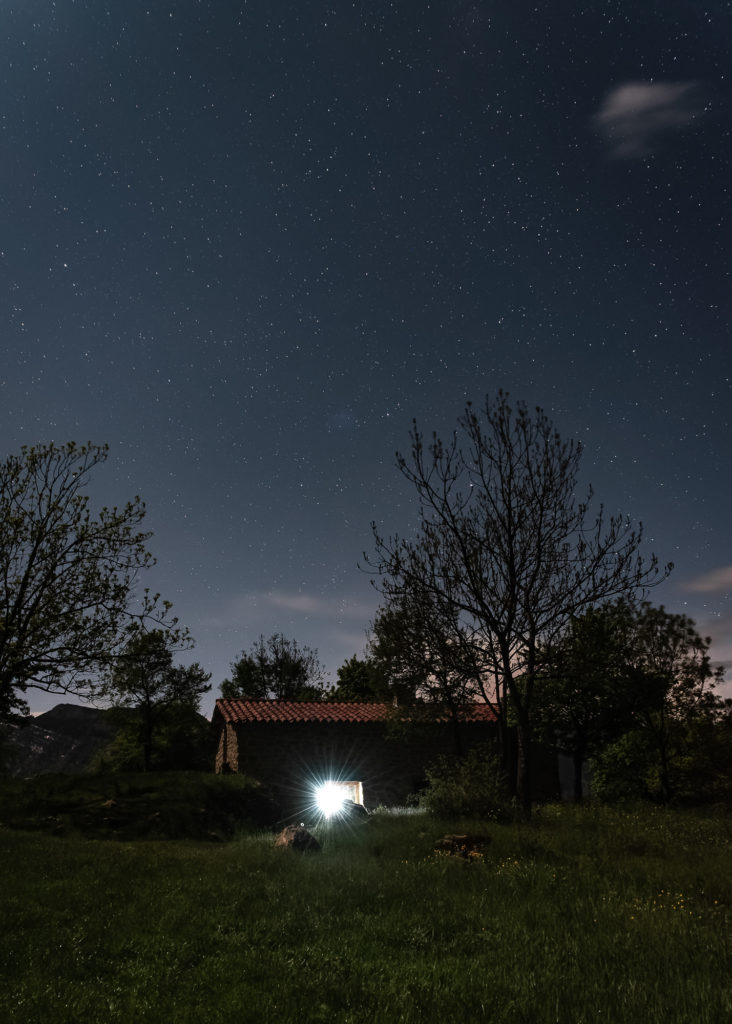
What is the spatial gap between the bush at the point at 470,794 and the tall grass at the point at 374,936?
411cm

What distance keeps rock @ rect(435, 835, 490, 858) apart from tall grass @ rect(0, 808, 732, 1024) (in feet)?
1.52

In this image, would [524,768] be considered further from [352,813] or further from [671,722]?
[671,722]

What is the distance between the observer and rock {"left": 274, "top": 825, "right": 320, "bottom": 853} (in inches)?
588

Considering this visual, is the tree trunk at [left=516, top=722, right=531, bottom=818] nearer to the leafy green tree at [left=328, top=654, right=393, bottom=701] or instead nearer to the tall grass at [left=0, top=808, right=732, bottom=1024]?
the tall grass at [left=0, top=808, right=732, bottom=1024]

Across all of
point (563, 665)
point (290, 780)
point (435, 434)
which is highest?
point (435, 434)

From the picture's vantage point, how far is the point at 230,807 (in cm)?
2447

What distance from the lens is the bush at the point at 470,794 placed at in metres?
18.0

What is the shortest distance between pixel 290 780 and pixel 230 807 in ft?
30.7

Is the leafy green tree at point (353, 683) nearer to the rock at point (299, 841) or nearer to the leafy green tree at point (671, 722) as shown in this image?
the leafy green tree at point (671, 722)

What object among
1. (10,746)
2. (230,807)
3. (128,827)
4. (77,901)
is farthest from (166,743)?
(77,901)

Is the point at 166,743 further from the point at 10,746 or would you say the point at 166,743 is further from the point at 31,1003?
the point at 31,1003

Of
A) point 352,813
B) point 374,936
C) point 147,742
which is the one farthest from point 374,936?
point 147,742

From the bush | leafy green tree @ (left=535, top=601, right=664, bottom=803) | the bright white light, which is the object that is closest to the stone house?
the bright white light

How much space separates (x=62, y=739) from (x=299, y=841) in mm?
124475
